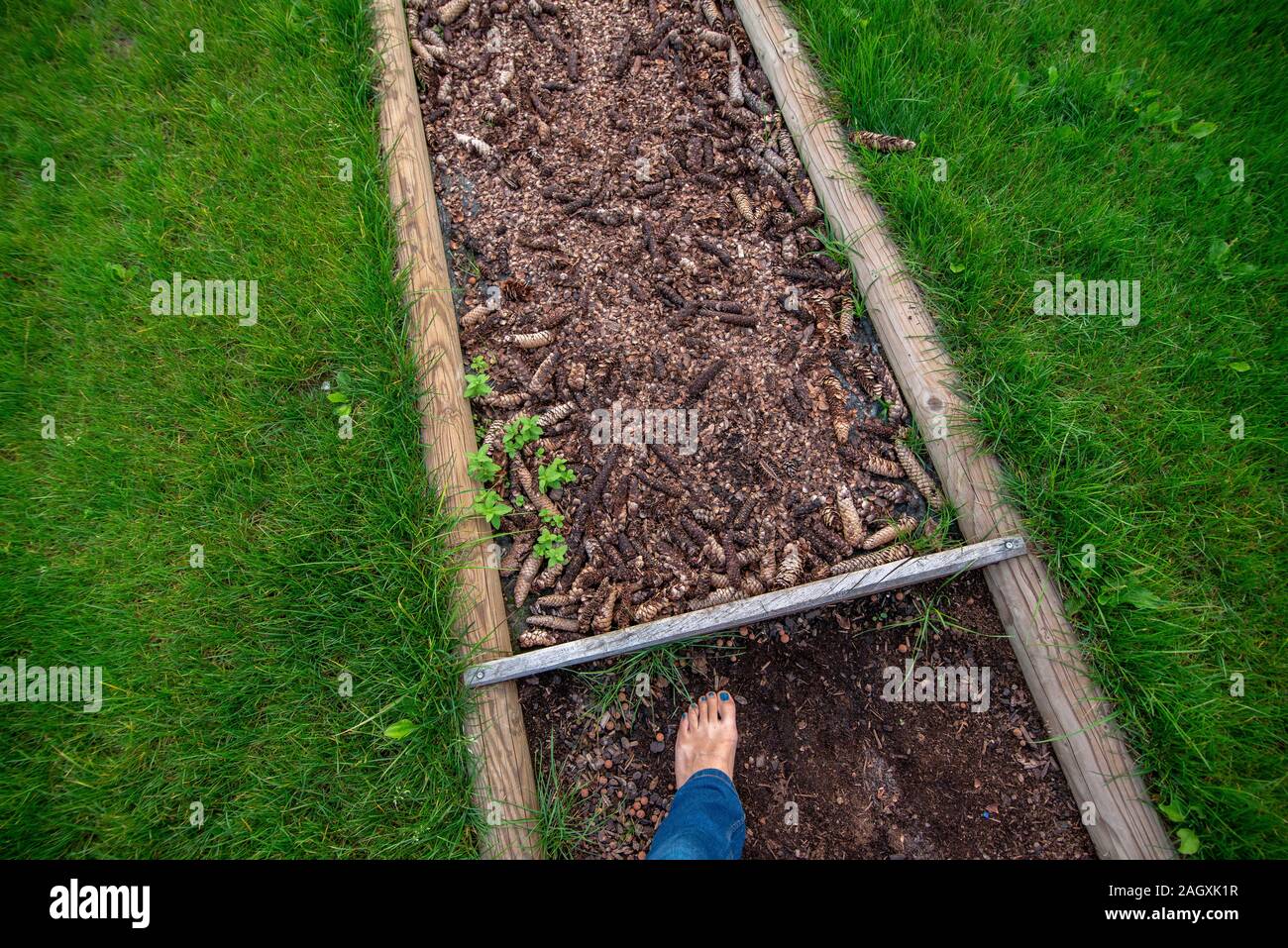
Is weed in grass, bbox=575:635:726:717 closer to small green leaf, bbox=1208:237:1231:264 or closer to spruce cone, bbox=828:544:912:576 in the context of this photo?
spruce cone, bbox=828:544:912:576

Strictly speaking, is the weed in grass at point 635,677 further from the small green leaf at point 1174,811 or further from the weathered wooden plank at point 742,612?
the small green leaf at point 1174,811

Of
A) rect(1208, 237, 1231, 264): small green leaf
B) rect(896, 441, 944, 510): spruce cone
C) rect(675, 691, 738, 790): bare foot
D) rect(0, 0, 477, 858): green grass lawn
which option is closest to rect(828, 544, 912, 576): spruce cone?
rect(896, 441, 944, 510): spruce cone

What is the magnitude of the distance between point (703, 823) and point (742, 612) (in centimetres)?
77

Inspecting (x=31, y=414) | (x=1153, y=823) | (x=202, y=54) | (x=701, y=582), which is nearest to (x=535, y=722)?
(x=701, y=582)

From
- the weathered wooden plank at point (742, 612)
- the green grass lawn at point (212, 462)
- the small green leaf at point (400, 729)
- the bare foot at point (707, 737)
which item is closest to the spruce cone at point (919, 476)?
the weathered wooden plank at point (742, 612)

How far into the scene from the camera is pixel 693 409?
2.81 m

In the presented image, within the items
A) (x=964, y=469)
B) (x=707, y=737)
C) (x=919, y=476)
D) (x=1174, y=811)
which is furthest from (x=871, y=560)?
(x=1174, y=811)

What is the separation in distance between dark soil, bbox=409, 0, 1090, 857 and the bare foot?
3.1 inches

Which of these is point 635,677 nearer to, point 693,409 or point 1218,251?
point 693,409

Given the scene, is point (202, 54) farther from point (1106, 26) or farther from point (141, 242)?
point (1106, 26)

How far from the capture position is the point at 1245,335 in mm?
2830

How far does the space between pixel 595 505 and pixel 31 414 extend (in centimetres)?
278

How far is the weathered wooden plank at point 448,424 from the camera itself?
7.54 feet

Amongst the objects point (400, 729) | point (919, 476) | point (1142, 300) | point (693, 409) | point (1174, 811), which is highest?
point (1142, 300)
